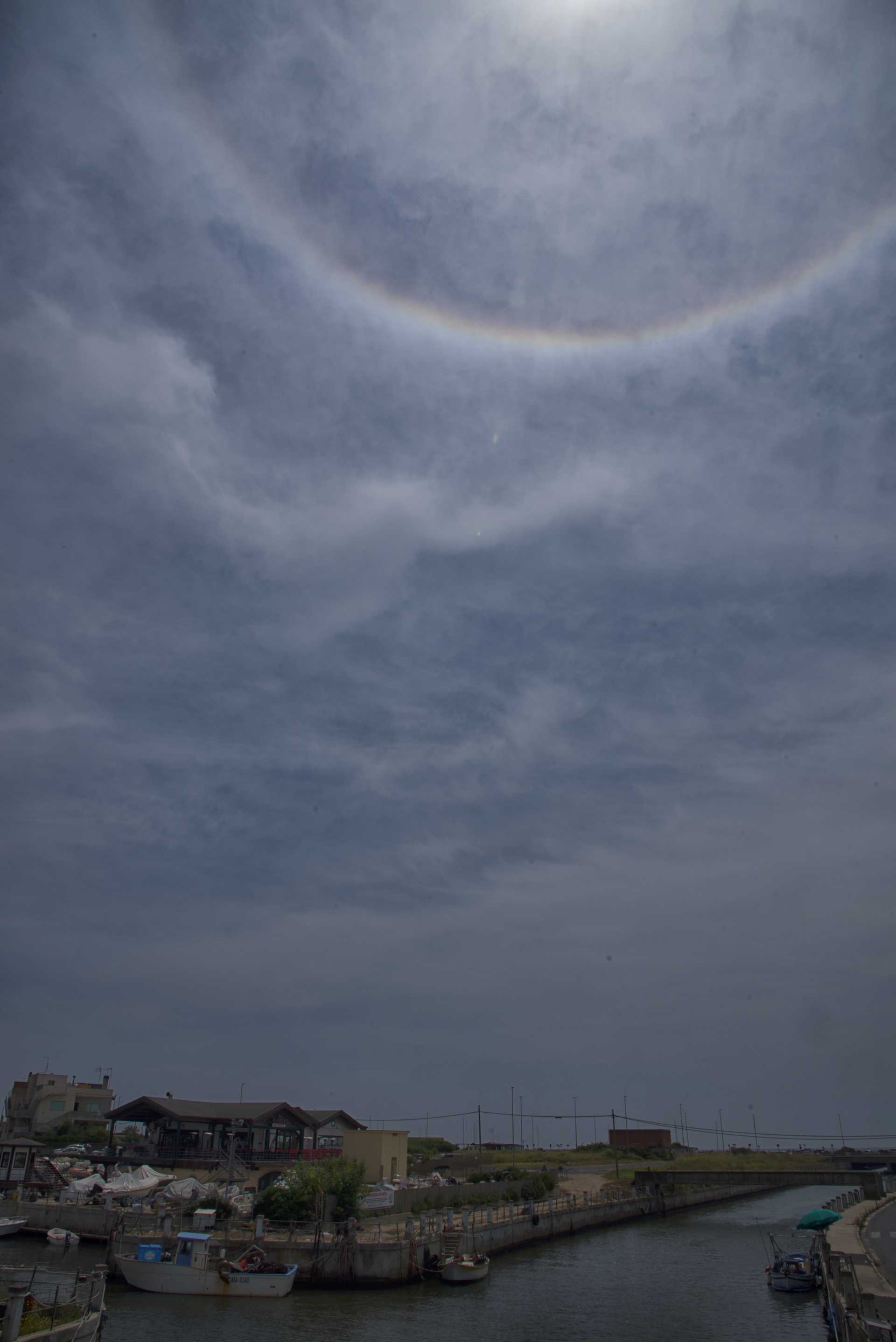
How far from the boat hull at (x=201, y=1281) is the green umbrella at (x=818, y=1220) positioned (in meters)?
34.7

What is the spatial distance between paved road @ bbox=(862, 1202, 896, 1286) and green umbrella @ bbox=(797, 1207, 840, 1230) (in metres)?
1.98

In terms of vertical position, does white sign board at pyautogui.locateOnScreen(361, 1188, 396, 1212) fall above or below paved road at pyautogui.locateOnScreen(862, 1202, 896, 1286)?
above

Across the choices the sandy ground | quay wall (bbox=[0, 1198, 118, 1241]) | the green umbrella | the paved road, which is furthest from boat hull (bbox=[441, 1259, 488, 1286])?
the sandy ground

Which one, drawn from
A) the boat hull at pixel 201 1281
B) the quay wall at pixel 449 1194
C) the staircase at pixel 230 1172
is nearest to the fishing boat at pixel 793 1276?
the quay wall at pixel 449 1194

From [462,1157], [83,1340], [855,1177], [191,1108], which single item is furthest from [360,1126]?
[83,1340]

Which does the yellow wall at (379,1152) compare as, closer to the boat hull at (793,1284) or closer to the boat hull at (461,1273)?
the boat hull at (461,1273)

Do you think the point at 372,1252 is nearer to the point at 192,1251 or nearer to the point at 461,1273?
the point at 461,1273

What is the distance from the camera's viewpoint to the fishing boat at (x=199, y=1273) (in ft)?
147

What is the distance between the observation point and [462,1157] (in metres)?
116

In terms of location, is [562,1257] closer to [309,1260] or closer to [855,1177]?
[309,1260]

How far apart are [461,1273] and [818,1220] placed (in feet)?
85.0

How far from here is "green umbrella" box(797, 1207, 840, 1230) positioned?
6062 cm

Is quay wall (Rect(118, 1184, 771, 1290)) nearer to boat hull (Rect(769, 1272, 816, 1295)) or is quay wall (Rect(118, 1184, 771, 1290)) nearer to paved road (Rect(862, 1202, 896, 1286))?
boat hull (Rect(769, 1272, 816, 1295))

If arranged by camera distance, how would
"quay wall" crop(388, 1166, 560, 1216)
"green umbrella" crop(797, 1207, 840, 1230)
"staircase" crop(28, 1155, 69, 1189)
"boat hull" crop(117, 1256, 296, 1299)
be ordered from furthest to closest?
"staircase" crop(28, 1155, 69, 1189), "quay wall" crop(388, 1166, 560, 1216), "green umbrella" crop(797, 1207, 840, 1230), "boat hull" crop(117, 1256, 296, 1299)
